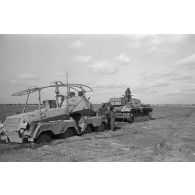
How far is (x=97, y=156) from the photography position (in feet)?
25.6

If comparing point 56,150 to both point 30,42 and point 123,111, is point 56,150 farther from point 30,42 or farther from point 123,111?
point 123,111

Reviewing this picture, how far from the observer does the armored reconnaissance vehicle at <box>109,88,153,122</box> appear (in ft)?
61.9

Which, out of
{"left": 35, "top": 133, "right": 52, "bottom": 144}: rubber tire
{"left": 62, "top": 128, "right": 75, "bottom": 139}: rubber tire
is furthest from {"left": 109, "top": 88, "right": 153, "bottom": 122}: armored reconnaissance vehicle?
{"left": 35, "top": 133, "right": 52, "bottom": 144}: rubber tire

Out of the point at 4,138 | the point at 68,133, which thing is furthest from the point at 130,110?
the point at 4,138

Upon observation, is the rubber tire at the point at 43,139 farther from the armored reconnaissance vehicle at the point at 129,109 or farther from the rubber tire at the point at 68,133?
the armored reconnaissance vehicle at the point at 129,109

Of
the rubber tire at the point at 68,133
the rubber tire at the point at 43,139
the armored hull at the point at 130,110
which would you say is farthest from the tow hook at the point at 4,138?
the armored hull at the point at 130,110

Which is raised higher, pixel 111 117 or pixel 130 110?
pixel 130 110

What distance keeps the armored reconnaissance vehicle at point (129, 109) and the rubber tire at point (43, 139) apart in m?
9.51

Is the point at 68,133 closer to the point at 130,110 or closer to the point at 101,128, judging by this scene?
the point at 101,128

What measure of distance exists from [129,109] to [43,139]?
10.2m

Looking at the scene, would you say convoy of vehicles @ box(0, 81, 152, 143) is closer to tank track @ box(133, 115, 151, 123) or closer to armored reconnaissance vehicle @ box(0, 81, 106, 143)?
armored reconnaissance vehicle @ box(0, 81, 106, 143)

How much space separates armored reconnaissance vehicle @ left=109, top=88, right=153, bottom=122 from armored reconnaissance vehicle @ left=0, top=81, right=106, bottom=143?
239 inches

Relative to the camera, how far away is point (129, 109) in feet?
61.8

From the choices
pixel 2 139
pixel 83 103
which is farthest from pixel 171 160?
pixel 2 139
